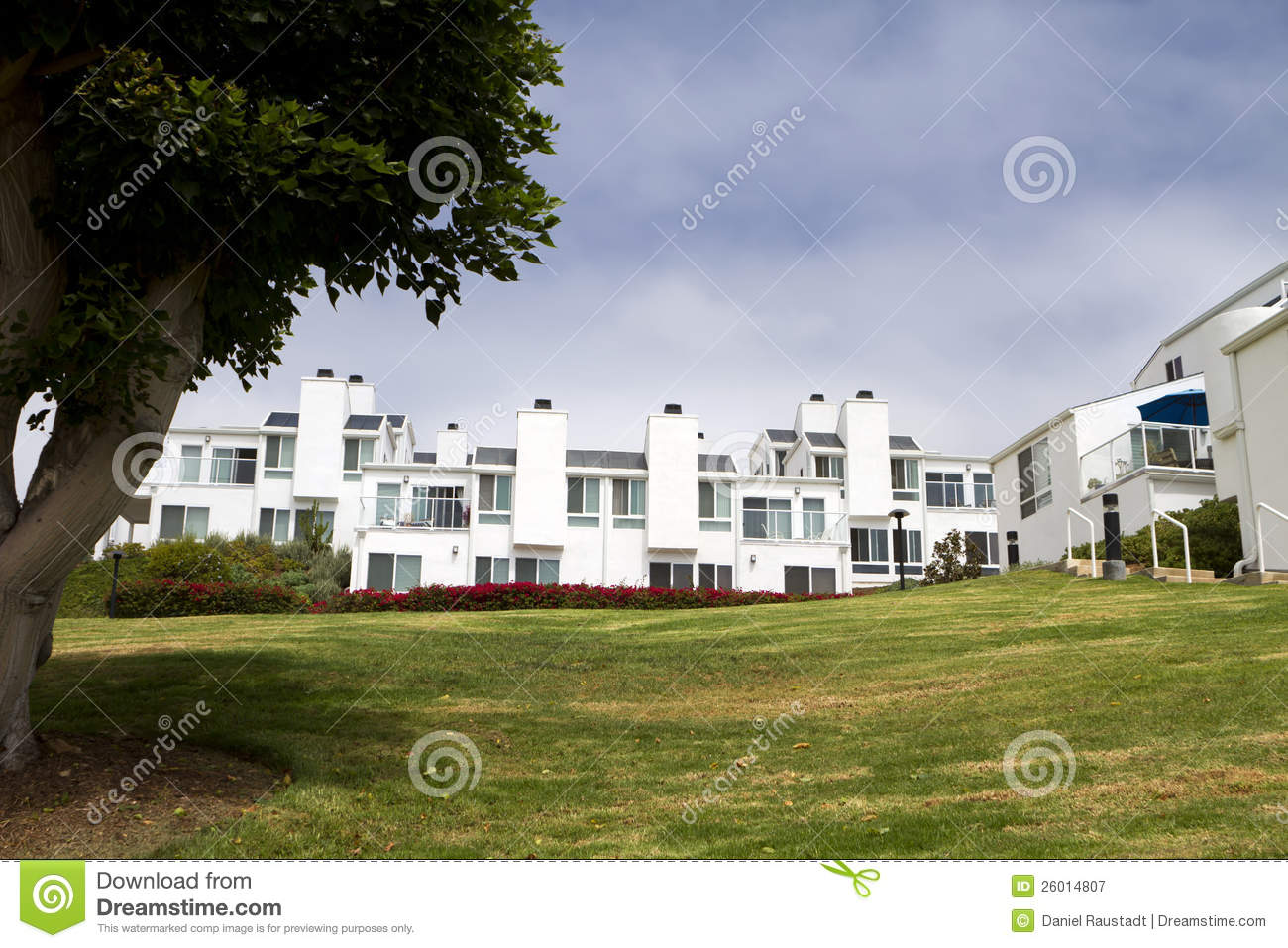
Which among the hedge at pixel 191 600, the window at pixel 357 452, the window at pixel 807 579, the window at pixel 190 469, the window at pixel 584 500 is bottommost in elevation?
the hedge at pixel 191 600

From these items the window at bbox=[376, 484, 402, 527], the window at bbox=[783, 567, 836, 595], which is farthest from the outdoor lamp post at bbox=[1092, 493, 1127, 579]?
the window at bbox=[376, 484, 402, 527]

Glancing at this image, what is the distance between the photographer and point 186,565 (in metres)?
29.5

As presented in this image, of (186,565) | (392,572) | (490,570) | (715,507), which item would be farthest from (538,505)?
(186,565)

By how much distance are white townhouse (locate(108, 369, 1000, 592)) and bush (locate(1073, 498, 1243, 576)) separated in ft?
51.8

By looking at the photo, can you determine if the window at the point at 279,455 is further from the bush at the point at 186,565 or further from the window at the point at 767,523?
the window at the point at 767,523

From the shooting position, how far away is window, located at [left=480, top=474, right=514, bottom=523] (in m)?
38.8

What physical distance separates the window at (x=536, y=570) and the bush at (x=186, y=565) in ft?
36.8

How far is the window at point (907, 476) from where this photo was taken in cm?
4772

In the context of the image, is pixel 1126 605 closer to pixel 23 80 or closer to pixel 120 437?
pixel 120 437

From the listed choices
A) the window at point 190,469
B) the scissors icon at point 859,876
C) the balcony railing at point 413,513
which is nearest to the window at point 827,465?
the balcony railing at point 413,513

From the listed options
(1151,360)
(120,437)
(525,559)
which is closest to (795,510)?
(525,559)

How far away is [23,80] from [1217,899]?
9484mm

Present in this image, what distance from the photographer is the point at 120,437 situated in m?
7.31

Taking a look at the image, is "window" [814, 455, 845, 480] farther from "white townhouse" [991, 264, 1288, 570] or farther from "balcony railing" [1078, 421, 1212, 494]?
"balcony railing" [1078, 421, 1212, 494]
